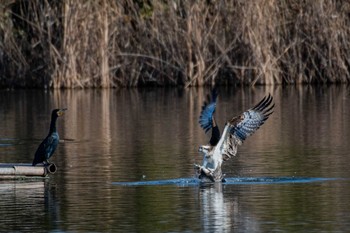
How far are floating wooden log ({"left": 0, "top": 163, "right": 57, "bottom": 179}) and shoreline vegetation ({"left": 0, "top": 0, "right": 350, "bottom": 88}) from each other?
19720mm

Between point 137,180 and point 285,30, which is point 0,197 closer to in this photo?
point 137,180

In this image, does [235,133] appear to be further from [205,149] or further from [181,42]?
[181,42]

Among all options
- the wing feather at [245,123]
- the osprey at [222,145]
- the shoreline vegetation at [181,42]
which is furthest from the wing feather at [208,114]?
the shoreline vegetation at [181,42]

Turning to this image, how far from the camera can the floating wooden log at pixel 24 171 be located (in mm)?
16625

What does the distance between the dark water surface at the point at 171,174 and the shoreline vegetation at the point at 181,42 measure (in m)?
5.49

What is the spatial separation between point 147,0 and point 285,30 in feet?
13.9

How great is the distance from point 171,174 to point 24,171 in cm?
190

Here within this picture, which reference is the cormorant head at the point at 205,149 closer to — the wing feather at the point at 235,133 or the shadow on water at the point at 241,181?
the wing feather at the point at 235,133

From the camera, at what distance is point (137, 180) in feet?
54.1

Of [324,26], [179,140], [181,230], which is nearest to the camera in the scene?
[181,230]

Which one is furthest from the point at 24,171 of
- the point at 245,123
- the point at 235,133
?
the point at 245,123

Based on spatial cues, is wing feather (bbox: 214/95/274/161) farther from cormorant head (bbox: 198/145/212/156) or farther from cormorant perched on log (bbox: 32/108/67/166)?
cormorant perched on log (bbox: 32/108/67/166)

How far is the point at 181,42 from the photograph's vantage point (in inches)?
1455

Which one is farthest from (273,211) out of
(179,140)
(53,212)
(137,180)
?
(179,140)
